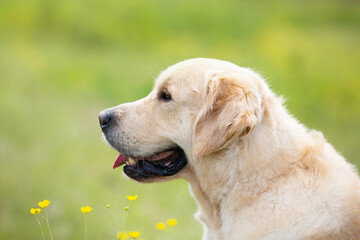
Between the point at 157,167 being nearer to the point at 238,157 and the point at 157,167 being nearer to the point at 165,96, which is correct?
the point at 165,96

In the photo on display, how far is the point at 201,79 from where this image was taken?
3467 millimetres

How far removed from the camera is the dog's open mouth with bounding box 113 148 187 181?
353 cm

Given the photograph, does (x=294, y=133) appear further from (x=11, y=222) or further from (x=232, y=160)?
(x=11, y=222)

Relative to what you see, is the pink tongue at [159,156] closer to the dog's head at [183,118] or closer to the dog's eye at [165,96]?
the dog's head at [183,118]

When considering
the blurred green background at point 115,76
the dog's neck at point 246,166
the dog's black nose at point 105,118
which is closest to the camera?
the dog's neck at point 246,166

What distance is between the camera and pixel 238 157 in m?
3.25

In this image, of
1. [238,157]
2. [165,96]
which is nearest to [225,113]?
[238,157]

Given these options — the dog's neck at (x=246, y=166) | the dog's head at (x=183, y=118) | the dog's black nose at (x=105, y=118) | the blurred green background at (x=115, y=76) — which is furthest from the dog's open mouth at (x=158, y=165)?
the blurred green background at (x=115, y=76)

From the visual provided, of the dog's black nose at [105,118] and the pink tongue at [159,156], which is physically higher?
the dog's black nose at [105,118]

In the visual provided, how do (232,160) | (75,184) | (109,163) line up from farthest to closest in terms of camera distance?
1. (109,163)
2. (75,184)
3. (232,160)

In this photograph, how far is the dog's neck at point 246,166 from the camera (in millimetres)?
3201

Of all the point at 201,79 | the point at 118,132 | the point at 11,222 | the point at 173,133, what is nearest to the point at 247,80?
the point at 201,79

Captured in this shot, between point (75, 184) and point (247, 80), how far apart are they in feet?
12.7

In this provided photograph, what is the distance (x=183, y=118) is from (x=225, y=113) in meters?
0.42
